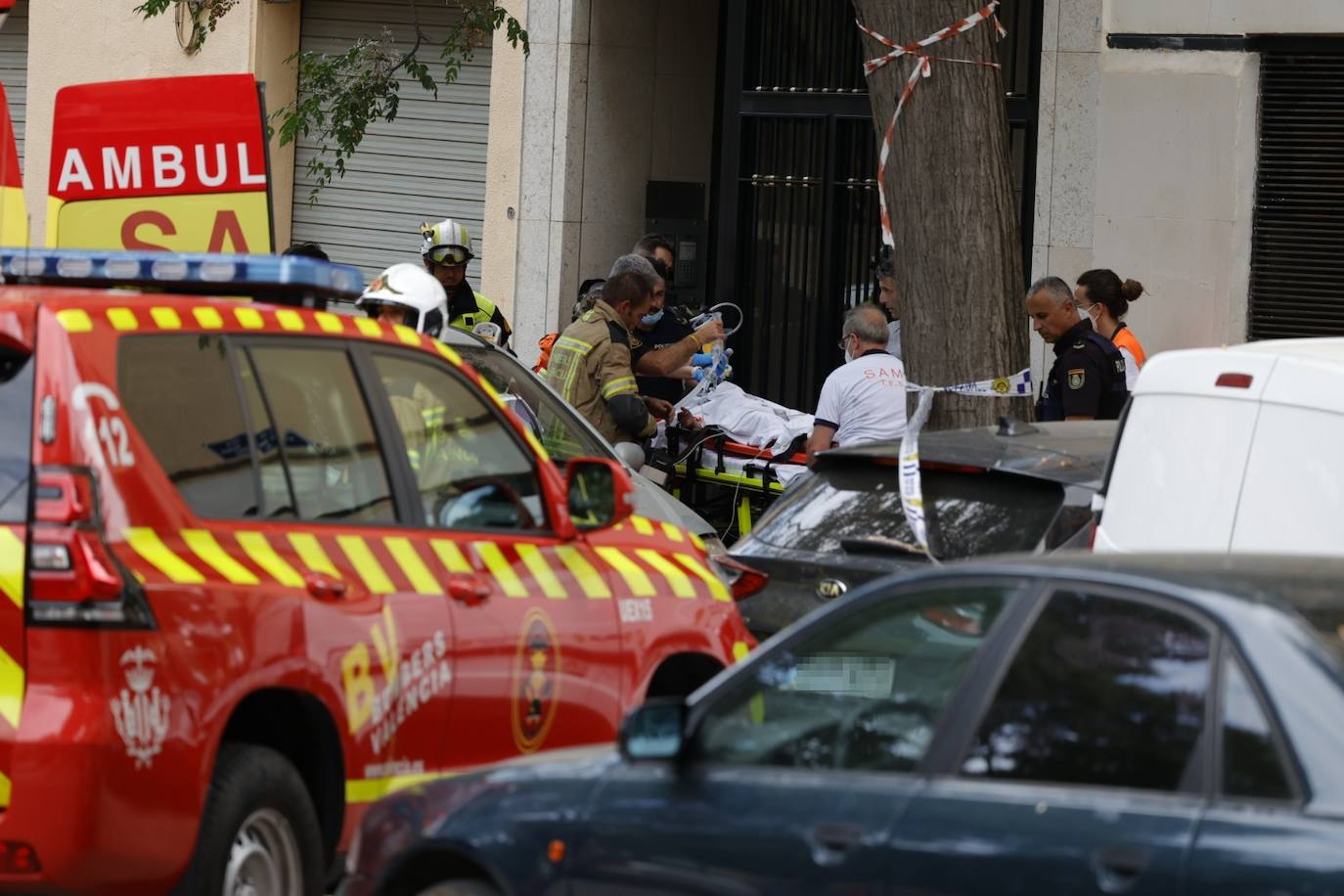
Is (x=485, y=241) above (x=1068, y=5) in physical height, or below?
below

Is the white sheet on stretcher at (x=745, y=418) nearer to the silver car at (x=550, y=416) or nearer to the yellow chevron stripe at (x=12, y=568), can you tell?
the silver car at (x=550, y=416)

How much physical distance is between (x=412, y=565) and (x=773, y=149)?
10400 millimetres

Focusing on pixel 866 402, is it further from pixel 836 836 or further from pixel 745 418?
pixel 836 836

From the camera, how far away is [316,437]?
18.4ft

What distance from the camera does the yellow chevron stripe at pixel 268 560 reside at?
17.1ft

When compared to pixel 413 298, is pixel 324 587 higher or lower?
lower

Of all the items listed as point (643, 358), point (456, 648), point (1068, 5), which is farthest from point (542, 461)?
point (1068, 5)

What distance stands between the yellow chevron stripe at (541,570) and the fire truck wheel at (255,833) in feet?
3.19

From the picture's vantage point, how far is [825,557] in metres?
7.39

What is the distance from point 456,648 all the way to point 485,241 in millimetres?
10834

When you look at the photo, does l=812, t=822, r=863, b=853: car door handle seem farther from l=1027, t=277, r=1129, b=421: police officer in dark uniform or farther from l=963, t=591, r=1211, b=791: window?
l=1027, t=277, r=1129, b=421: police officer in dark uniform

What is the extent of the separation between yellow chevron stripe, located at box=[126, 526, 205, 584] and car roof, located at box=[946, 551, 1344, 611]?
180 cm

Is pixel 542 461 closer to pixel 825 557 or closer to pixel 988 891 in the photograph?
pixel 825 557

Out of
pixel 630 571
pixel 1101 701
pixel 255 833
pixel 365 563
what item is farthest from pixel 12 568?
pixel 1101 701
